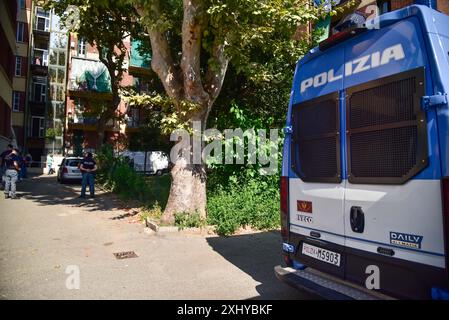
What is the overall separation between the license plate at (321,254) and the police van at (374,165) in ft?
0.03

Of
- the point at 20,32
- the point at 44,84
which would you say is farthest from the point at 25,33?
the point at 44,84

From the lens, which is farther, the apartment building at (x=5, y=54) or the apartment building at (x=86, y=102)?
the apartment building at (x=86, y=102)

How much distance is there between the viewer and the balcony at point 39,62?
39.5 meters

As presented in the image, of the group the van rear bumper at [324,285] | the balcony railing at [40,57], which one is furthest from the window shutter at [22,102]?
the van rear bumper at [324,285]

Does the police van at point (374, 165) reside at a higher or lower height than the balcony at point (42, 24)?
lower

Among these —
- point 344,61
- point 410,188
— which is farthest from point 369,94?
point 410,188

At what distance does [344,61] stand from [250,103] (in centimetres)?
755

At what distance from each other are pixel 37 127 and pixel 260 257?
39.3 meters

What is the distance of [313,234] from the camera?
3963 mm

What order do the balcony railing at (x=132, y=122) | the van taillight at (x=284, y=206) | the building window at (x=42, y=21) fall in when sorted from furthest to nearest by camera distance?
1. the building window at (x=42, y=21)
2. the balcony railing at (x=132, y=122)
3. the van taillight at (x=284, y=206)

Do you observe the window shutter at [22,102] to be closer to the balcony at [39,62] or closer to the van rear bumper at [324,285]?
the balcony at [39,62]

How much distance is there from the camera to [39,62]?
41.0m
